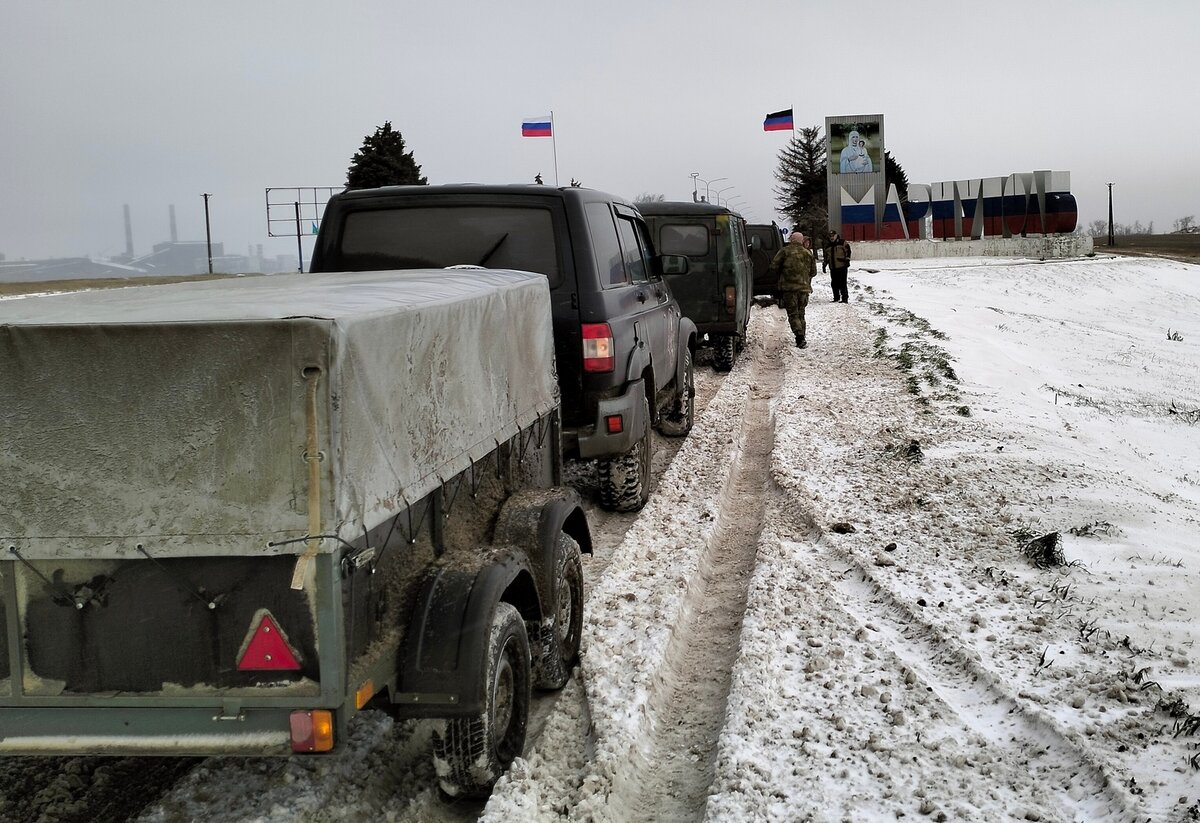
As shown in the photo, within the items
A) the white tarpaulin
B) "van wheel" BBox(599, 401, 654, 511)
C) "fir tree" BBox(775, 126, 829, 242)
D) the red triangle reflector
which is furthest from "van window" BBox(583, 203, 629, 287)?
"fir tree" BBox(775, 126, 829, 242)

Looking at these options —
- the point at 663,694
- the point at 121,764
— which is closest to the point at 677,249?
the point at 663,694

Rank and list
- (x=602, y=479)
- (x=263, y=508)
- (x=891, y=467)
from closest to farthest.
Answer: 1. (x=263, y=508)
2. (x=602, y=479)
3. (x=891, y=467)

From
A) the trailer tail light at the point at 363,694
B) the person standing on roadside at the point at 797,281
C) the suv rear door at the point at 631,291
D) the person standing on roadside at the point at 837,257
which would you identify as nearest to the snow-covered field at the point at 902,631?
the trailer tail light at the point at 363,694

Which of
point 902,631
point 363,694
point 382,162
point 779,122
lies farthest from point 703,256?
point 779,122

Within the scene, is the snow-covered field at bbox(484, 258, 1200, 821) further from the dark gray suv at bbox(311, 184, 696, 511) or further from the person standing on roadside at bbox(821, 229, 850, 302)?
the person standing on roadside at bbox(821, 229, 850, 302)

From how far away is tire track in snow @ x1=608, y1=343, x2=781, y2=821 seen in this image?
3621 millimetres

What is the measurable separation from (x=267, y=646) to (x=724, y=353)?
41.9 feet

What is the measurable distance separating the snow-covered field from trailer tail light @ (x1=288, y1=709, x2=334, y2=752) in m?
0.84

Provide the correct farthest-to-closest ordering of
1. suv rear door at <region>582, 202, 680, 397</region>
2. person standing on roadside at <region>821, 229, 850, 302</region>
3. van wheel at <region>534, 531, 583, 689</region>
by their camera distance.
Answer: person standing on roadside at <region>821, 229, 850, 302</region> < suv rear door at <region>582, 202, 680, 397</region> < van wheel at <region>534, 531, 583, 689</region>

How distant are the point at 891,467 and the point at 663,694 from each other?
4222mm

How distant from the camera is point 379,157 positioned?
4447cm

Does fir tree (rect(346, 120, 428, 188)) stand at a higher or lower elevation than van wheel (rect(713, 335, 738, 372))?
higher

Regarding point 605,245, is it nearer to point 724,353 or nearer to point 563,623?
point 563,623

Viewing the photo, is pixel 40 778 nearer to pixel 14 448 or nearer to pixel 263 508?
pixel 14 448
